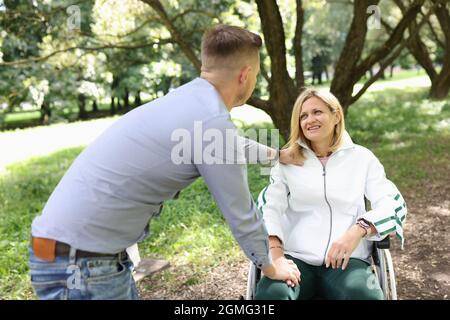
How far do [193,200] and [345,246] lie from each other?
11.5 ft

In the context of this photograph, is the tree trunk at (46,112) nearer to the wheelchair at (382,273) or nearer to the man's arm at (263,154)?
the man's arm at (263,154)

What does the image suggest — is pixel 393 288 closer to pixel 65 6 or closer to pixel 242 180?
pixel 242 180

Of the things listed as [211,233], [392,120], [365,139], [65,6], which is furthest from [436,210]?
[392,120]

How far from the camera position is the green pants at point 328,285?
2.19 m

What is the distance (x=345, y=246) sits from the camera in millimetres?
2332

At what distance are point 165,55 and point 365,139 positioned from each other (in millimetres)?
11621

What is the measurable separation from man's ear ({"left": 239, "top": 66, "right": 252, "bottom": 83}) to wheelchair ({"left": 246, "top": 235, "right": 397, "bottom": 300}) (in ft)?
3.10

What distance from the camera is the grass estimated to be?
4.13 metres

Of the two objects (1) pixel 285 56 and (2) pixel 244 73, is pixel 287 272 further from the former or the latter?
(1) pixel 285 56

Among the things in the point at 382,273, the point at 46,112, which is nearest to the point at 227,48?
the point at 382,273

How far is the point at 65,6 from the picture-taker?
6.98 metres

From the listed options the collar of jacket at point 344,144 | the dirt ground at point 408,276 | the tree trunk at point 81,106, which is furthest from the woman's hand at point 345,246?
the tree trunk at point 81,106

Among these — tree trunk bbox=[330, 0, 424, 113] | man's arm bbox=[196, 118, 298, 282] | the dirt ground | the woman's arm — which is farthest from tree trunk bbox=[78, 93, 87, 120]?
man's arm bbox=[196, 118, 298, 282]

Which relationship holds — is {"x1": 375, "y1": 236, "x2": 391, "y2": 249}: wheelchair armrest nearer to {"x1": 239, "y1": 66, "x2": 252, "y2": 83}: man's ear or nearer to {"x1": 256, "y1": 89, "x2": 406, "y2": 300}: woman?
{"x1": 256, "y1": 89, "x2": 406, "y2": 300}: woman
